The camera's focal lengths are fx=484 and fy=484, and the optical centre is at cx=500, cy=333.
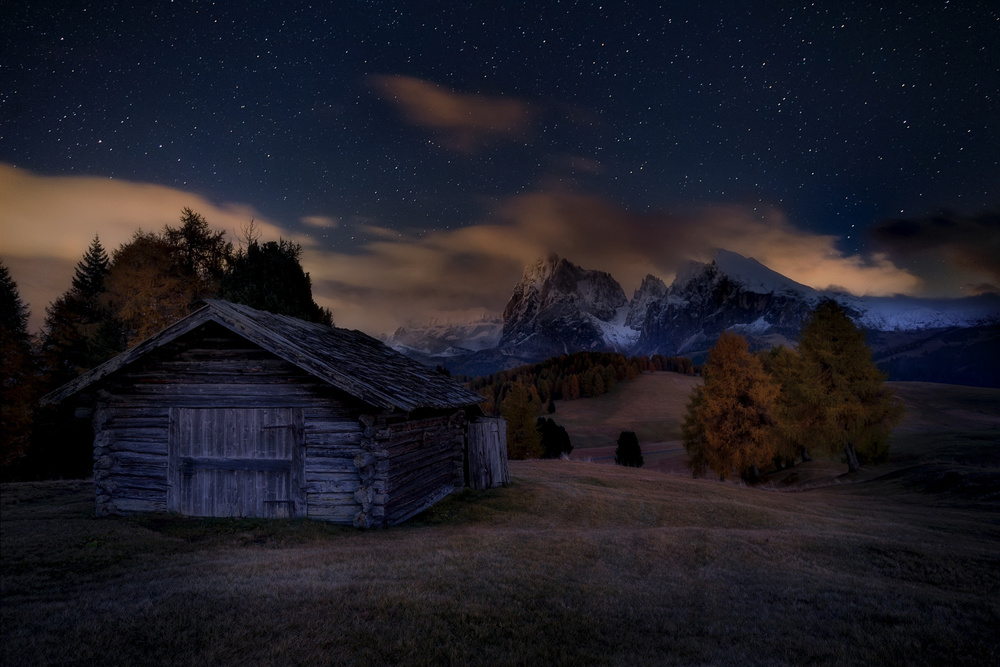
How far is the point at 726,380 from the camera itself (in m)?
34.6

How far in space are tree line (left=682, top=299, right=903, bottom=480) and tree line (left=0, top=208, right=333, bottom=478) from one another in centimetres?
2996

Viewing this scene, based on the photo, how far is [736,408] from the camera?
34219 millimetres

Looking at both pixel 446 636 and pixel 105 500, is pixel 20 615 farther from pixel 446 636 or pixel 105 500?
pixel 105 500

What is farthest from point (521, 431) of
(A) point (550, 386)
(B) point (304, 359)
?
(A) point (550, 386)

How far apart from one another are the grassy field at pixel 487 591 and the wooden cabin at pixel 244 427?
2.61 ft

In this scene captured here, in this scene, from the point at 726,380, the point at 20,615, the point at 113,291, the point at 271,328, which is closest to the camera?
the point at 20,615

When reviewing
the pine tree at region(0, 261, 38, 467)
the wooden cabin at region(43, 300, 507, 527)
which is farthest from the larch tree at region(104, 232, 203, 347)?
the wooden cabin at region(43, 300, 507, 527)

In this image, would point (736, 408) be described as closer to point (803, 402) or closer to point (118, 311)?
point (803, 402)

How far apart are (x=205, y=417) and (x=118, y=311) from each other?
23837 mm

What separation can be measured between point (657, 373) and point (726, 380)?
109770 millimetres

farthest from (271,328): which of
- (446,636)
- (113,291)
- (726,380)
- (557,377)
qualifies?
(557,377)

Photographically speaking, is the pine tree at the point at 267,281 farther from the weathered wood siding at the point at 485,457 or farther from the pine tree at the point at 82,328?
the weathered wood siding at the point at 485,457

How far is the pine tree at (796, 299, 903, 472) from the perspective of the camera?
3092 cm

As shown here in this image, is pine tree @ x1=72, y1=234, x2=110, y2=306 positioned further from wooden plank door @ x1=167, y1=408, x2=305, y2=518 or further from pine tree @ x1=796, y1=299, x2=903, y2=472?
pine tree @ x1=796, y1=299, x2=903, y2=472
